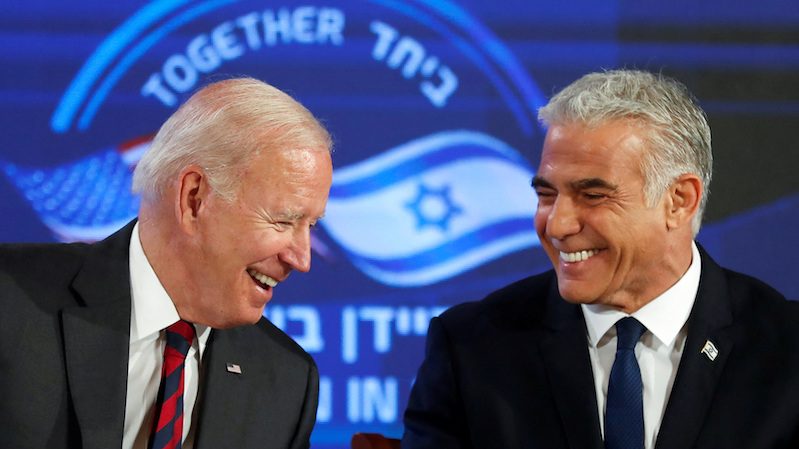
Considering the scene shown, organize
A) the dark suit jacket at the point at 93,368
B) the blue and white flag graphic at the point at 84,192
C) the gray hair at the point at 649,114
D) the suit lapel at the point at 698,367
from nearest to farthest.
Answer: the dark suit jacket at the point at 93,368 → the suit lapel at the point at 698,367 → the gray hair at the point at 649,114 → the blue and white flag graphic at the point at 84,192

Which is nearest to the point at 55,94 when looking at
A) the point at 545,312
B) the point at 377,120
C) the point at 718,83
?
the point at 377,120

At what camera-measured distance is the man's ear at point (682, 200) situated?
2.83 metres

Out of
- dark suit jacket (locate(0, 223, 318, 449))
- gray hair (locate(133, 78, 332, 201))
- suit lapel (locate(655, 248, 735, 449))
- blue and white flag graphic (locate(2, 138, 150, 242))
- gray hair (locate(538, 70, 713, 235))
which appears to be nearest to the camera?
dark suit jacket (locate(0, 223, 318, 449))

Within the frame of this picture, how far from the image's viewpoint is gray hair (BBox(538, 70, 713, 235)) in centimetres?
276

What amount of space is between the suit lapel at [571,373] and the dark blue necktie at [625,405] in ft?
0.12

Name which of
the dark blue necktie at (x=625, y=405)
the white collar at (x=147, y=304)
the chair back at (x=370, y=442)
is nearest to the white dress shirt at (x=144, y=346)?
the white collar at (x=147, y=304)

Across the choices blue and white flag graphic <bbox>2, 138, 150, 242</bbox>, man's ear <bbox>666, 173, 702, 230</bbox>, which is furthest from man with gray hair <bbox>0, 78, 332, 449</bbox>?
blue and white flag graphic <bbox>2, 138, 150, 242</bbox>

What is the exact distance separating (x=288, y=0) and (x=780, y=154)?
1951mm

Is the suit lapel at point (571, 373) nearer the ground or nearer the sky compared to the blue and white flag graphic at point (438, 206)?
nearer the ground

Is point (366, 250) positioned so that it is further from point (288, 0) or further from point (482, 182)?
point (288, 0)

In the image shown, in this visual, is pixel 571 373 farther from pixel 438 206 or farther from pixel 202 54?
pixel 202 54

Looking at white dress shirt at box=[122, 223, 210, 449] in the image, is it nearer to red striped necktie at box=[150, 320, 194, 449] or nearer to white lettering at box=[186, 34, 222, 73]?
red striped necktie at box=[150, 320, 194, 449]

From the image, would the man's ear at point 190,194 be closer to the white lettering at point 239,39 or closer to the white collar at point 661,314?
the white collar at point 661,314

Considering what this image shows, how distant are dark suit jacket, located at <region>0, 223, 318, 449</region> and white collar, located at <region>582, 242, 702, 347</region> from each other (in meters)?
0.72
